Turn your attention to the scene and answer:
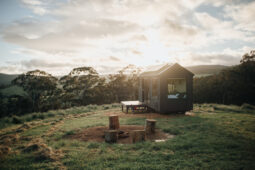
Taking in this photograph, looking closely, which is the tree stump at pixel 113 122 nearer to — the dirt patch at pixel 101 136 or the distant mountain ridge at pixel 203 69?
the dirt patch at pixel 101 136

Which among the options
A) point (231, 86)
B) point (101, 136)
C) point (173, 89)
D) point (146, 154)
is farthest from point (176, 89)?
point (231, 86)

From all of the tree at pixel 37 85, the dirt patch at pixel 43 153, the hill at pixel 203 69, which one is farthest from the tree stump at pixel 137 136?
the hill at pixel 203 69

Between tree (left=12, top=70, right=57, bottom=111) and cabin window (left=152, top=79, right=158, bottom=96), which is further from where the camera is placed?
tree (left=12, top=70, right=57, bottom=111)

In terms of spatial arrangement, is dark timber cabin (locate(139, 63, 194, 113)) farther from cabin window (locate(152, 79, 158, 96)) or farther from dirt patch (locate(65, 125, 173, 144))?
dirt patch (locate(65, 125, 173, 144))

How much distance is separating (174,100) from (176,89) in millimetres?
1001

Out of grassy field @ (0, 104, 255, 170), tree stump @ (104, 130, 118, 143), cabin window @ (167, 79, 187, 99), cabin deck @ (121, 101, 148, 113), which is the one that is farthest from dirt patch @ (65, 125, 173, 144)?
cabin deck @ (121, 101, 148, 113)

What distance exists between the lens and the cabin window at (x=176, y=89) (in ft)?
38.4

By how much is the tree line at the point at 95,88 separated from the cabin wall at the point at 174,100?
65.6 feet

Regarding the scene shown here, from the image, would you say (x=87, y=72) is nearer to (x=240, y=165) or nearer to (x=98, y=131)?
(x=98, y=131)

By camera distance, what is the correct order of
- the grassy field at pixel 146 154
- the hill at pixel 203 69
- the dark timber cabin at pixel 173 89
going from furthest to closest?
the hill at pixel 203 69 → the dark timber cabin at pixel 173 89 → the grassy field at pixel 146 154

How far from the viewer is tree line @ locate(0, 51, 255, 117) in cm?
2642

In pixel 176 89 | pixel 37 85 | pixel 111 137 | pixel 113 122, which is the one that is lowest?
pixel 111 137

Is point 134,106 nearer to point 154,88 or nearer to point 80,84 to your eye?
point 154,88

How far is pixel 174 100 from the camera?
11.7 meters
